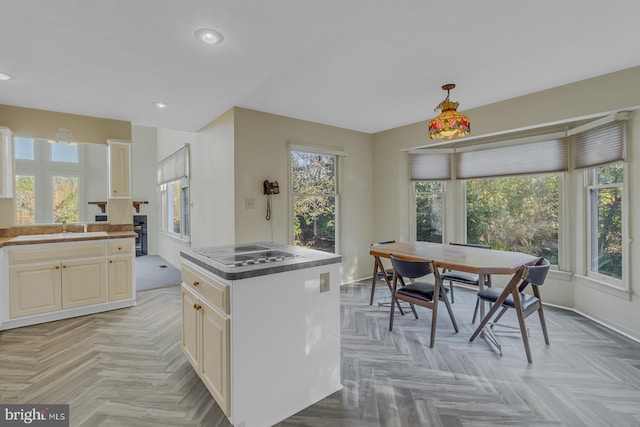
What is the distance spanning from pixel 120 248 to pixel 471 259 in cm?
394

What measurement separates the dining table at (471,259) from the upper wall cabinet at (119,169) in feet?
11.0

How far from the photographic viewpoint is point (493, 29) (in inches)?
83.1

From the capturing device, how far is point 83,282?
3.41 meters

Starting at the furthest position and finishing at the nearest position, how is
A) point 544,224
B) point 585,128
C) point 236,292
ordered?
point 544,224
point 585,128
point 236,292

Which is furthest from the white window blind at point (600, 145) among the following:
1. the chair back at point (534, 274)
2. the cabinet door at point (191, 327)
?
the cabinet door at point (191, 327)

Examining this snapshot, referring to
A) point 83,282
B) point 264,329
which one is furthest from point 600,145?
point 83,282

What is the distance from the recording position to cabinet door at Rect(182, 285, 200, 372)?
2.07 m

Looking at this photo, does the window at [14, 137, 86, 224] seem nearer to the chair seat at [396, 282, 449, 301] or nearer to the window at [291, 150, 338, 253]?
the window at [291, 150, 338, 253]

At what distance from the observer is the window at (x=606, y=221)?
3127 millimetres

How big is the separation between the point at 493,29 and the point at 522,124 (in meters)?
1.75

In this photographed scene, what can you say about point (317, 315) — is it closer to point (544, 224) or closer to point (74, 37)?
point (74, 37)

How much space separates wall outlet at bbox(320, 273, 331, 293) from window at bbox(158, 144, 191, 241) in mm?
3904

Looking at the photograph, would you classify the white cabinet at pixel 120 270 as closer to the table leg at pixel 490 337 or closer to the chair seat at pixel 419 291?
the chair seat at pixel 419 291

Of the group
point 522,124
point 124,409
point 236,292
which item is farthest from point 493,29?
point 124,409
